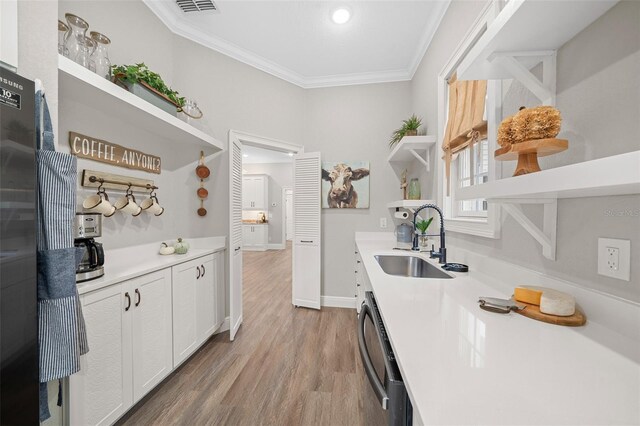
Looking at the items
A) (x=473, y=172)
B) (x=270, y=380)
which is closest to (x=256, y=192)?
(x=270, y=380)

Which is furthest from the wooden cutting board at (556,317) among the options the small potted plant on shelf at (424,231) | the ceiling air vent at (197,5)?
the ceiling air vent at (197,5)

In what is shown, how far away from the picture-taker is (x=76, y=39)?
1360mm

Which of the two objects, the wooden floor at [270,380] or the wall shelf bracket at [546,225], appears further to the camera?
the wooden floor at [270,380]

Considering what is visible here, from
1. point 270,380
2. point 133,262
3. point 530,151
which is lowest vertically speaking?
point 270,380

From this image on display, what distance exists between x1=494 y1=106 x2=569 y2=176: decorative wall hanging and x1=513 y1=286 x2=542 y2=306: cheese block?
418 mm

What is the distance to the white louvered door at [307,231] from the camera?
318 cm

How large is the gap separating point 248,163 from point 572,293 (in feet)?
27.6

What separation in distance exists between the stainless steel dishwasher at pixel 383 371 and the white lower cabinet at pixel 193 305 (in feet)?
4.81

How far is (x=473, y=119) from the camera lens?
1564mm

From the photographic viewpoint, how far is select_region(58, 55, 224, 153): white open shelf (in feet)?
3.98

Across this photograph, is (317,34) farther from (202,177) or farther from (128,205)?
(128,205)

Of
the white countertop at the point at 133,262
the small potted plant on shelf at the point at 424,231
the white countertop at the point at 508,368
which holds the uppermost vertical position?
the small potted plant on shelf at the point at 424,231

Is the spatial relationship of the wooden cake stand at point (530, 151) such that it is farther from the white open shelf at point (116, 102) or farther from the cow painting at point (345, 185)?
the cow painting at point (345, 185)

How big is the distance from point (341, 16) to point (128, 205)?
231 centimetres
